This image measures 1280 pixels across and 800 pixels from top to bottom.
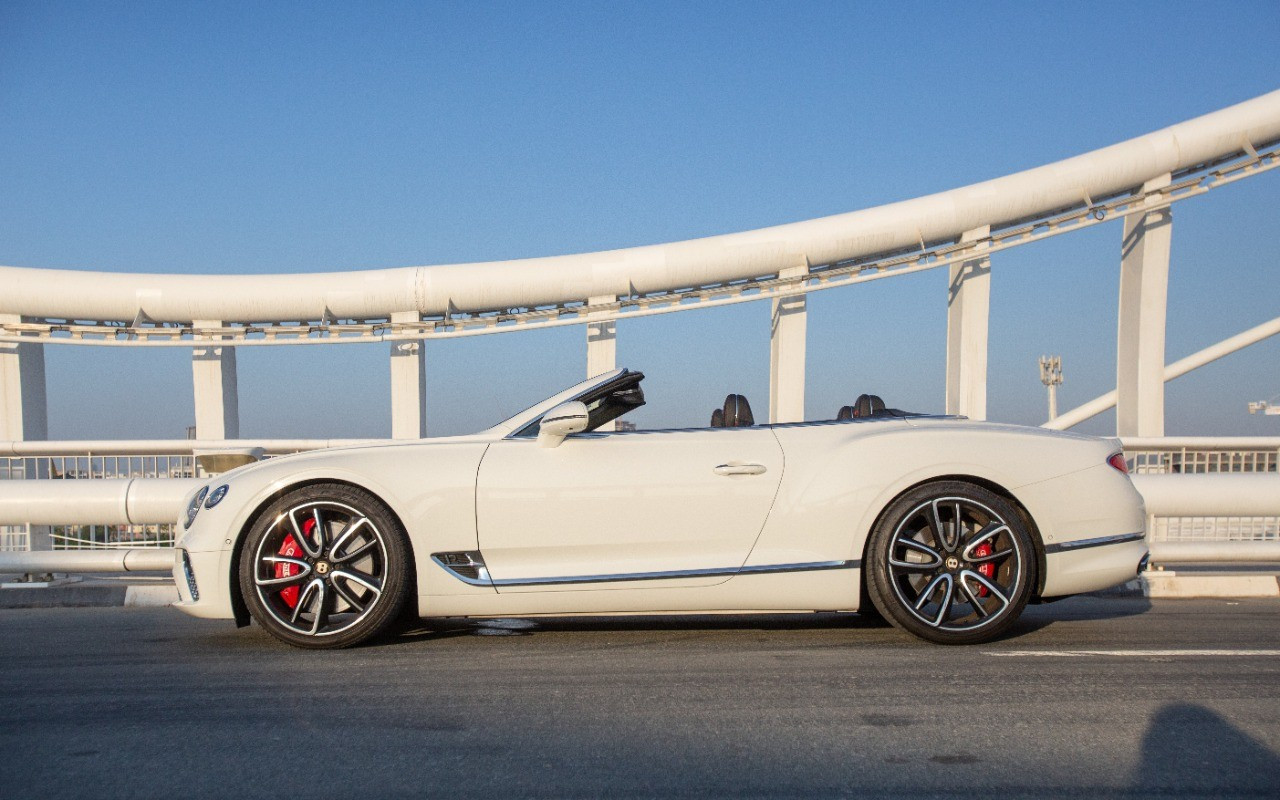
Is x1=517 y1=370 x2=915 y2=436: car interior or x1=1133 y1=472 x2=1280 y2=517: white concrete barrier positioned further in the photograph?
x1=1133 y1=472 x2=1280 y2=517: white concrete barrier

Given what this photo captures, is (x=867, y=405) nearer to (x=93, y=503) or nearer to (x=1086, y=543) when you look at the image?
(x=1086, y=543)

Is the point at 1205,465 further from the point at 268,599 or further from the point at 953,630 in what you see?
the point at 268,599

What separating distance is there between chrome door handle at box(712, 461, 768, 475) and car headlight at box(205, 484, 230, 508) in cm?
230

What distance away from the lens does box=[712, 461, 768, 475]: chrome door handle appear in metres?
4.50

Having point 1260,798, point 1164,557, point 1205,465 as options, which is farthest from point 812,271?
point 1260,798

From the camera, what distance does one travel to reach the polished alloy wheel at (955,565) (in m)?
4.43

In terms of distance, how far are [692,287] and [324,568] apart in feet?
50.9

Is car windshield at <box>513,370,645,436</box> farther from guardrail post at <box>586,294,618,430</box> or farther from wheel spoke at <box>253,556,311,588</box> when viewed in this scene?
guardrail post at <box>586,294,618,430</box>

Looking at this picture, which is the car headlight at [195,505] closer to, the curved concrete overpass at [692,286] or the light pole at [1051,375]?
the curved concrete overpass at [692,286]

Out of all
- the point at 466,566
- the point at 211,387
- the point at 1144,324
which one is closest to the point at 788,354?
the point at 1144,324

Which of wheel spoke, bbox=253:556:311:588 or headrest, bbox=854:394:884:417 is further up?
headrest, bbox=854:394:884:417

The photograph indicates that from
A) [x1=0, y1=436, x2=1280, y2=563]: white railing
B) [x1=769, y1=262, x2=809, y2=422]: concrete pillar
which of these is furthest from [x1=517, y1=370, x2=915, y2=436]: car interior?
[x1=769, y1=262, x2=809, y2=422]: concrete pillar

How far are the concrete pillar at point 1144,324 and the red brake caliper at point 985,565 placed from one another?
15.6 m

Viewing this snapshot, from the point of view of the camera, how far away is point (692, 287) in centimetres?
1948
